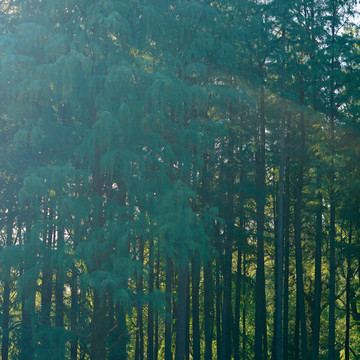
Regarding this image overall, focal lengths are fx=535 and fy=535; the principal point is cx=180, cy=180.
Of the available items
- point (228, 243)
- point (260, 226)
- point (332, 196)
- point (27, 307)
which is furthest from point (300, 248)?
point (27, 307)

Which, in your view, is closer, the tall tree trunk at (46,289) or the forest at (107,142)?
the forest at (107,142)

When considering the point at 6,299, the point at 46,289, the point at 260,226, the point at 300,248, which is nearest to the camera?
the point at 46,289

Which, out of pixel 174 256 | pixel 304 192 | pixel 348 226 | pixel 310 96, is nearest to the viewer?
pixel 174 256

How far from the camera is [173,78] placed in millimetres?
14242

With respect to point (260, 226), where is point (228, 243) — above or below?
below

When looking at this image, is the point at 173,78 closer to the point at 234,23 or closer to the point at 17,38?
the point at 17,38

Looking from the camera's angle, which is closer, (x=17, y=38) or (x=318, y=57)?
(x=17, y=38)

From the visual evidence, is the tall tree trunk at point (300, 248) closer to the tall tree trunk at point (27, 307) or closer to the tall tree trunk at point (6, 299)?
the tall tree trunk at point (27, 307)

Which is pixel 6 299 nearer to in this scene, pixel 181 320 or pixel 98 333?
pixel 181 320

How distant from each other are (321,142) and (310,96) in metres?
2.11

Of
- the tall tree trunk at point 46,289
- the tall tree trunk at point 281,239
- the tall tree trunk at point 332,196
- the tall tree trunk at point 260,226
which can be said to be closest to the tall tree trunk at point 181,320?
the tall tree trunk at point 46,289

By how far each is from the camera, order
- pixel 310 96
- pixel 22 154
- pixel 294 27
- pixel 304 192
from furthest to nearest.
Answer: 1. pixel 304 192
2. pixel 310 96
3. pixel 294 27
4. pixel 22 154

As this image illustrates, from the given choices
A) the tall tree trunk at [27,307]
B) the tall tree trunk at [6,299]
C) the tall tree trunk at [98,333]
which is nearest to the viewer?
the tall tree trunk at [27,307]

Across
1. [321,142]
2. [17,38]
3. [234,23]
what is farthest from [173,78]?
[321,142]
